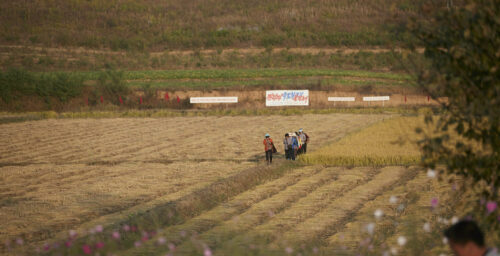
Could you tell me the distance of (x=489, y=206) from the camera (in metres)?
6.79

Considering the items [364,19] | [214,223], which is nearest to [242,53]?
[364,19]

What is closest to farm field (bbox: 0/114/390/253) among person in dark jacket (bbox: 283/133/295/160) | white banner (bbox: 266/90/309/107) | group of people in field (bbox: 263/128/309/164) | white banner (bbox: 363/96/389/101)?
group of people in field (bbox: 263/128/309/164)

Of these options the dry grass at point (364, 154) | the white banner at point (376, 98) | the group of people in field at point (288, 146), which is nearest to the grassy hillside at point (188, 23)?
the white banner at point (376, 98)

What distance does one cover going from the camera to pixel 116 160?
83.8 feet

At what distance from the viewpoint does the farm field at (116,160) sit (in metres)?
15.8

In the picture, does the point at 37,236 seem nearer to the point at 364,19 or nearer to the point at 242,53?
the point at 242,53

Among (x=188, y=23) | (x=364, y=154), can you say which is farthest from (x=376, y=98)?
(x=188, y=23)

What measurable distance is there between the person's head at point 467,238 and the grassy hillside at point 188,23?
79.1 meters

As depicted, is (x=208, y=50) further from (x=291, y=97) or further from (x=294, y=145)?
(x=294, y=145)

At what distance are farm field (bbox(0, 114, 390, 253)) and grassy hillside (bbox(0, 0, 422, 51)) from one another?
155 ft

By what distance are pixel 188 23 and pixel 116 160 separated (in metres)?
78.5

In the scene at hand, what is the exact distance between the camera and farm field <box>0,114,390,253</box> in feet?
51.8

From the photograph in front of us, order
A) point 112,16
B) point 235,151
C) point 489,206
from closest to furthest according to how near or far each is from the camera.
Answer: point 489,206
point 235,151
point 112,16

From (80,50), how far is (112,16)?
17.8 m
